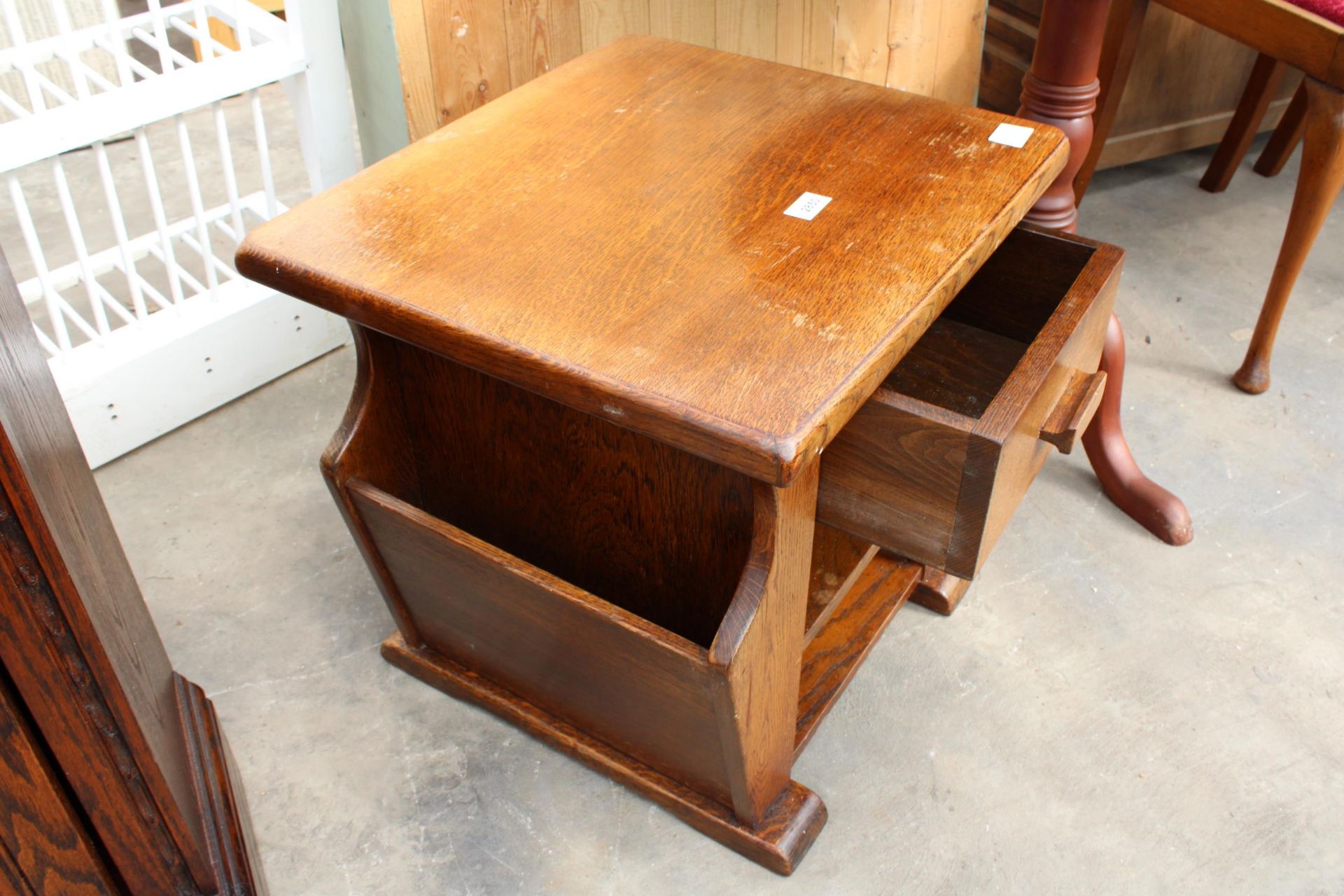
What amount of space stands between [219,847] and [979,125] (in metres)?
0.89

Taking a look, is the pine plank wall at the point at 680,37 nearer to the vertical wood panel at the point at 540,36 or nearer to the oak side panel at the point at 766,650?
the vertical wood panel at the point at 540,36

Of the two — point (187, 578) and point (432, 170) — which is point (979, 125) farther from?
point (187, 578)

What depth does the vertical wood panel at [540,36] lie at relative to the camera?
146 centimetres

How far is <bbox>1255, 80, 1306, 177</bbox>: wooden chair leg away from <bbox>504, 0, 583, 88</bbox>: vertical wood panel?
1269 millimetres

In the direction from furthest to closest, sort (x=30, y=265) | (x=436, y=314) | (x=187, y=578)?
(x=30, y=265) → (x=187, y=578) → (x=436, y=314)

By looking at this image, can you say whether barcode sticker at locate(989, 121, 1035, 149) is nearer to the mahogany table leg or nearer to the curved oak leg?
the mahogany table leg

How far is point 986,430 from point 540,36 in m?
0.92

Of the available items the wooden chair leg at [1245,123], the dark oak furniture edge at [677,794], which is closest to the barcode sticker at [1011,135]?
the dark oak furniture edge at [677,794]

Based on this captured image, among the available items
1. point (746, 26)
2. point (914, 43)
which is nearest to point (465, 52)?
point (746, 26)

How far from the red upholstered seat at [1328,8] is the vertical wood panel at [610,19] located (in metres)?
0.77

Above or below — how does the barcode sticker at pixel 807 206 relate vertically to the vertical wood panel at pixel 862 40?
above

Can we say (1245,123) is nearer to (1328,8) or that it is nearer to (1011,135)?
(1328,8)

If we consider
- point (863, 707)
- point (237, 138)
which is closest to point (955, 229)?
point (863, 707)

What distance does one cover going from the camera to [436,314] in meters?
0.79
